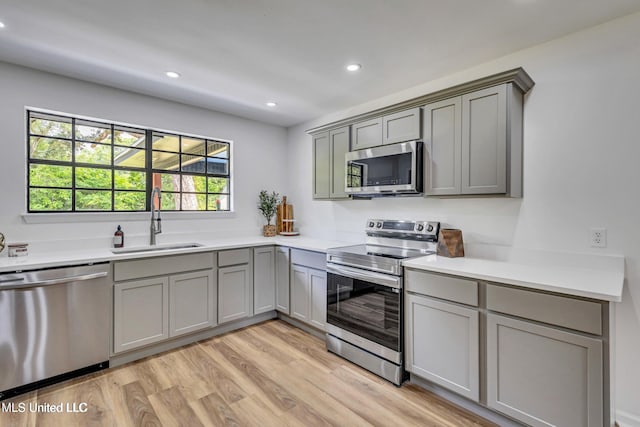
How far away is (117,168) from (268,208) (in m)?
1.72

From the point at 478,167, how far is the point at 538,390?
1.39 m

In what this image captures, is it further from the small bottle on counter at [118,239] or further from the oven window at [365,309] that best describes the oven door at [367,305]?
the small bottle on counter at [118,239]

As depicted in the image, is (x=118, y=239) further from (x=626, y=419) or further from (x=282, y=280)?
(x=626, y=419)

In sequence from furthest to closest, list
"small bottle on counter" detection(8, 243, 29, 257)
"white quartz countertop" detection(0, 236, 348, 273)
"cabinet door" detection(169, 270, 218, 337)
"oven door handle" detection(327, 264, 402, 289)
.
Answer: "cabinet door" detection(169, 270, 218, 337) < "small bottle on counter" detection(8, 243, 29, 257) < "oven door handle" detection(327, 264, 402, 289) < "white quartz countertop" detection(0, 236, 348, 273)

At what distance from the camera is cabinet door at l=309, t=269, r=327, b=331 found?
2986 mm

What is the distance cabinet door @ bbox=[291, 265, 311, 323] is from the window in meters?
1.34

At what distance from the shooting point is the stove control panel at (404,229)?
2719mm

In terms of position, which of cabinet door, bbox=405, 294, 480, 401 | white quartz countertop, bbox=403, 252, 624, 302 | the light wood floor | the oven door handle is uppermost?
white quartz countertop, bbox=403, 252, 624, 302

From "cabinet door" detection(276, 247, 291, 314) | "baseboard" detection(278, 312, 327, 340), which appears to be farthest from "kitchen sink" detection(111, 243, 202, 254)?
"baseboard" detection(278, 312, 327, 340)

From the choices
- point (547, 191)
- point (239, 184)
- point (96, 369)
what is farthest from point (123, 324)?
point (547, 191)

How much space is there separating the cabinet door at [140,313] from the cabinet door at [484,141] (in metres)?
2.66

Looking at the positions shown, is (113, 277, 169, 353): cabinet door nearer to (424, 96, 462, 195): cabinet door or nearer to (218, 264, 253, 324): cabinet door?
(218, 264, 253, 324): cabinet door

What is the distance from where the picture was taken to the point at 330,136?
3324 millimetres

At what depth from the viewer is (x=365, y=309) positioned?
2518 millimetres
